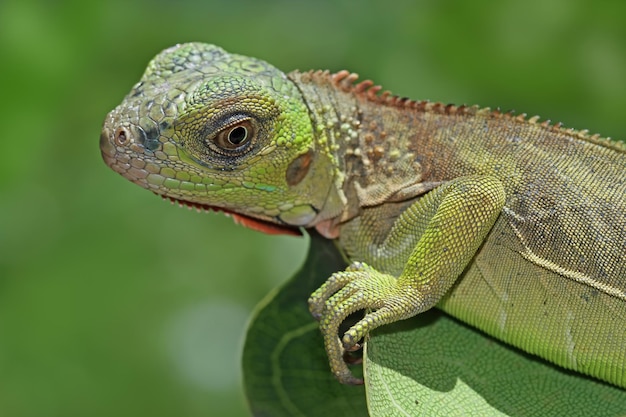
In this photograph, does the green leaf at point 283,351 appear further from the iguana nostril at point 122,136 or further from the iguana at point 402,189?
the iguana nostril at point 122,136

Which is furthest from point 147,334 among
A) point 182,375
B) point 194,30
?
point 194,30

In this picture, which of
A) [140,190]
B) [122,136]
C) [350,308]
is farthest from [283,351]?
[140,190]

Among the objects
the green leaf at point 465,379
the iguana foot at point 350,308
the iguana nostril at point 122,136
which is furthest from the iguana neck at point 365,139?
the iguana nostril at point 122,136

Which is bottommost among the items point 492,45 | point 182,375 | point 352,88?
point 182,375

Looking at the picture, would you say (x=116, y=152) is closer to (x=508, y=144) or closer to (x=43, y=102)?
(x=508, y=144)

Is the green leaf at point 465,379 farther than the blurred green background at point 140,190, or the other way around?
the blurred green background at point 140,190

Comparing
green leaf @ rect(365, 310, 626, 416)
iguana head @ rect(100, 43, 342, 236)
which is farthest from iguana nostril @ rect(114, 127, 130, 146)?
green leaf @ rect(365, 310, 626, 416)

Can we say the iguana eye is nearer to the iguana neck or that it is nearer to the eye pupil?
the eye pupil
